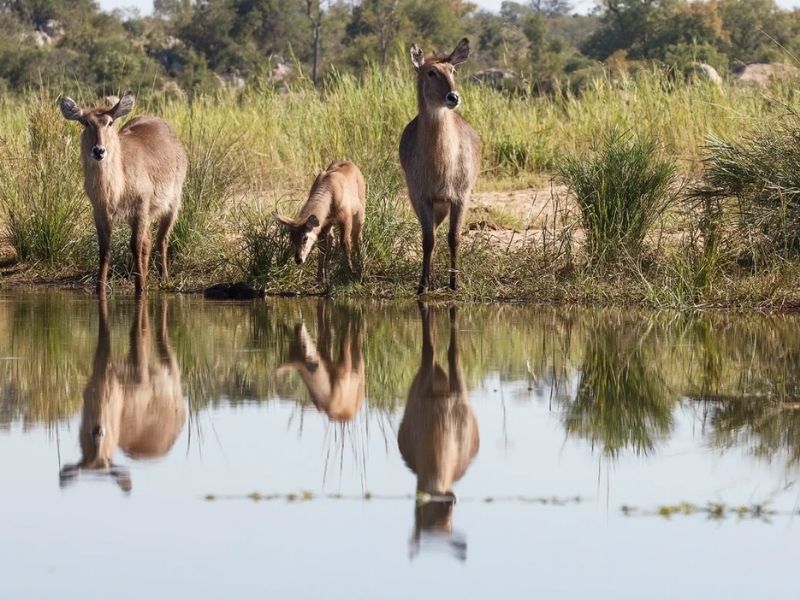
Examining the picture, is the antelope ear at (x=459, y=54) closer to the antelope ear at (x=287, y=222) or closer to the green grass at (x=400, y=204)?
the green grass at (x=400, y=204)

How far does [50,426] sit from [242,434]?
82cm

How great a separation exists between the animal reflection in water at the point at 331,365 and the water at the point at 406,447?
3 cm

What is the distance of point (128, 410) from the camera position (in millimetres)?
6367

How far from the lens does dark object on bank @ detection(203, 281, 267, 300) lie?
35.0 feet

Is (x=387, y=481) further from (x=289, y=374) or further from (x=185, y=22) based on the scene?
(x=185, y=22)

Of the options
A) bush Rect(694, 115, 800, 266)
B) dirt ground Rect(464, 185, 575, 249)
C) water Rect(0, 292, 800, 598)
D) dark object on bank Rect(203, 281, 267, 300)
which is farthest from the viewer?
dirt ground Rect(464, 185, 575, 249)

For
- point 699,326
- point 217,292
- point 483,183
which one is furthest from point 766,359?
point 483,183

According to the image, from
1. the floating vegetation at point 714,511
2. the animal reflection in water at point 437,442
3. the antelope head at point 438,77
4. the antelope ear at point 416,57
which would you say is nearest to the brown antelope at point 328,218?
the antelope head at point 438,77

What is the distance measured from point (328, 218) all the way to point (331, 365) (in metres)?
3.17

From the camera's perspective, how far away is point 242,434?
236 inches

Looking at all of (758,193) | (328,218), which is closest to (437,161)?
(328,218)

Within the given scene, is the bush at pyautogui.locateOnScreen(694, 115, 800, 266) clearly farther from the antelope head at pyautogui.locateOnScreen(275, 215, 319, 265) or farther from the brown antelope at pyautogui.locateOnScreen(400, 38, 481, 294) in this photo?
the antelope head at pyautogui.locateOnScreen(275, 215, 319, 265)

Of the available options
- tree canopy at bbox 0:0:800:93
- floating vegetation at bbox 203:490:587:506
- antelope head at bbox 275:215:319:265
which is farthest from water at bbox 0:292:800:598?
tree canopy at bbox 0:0:800:93

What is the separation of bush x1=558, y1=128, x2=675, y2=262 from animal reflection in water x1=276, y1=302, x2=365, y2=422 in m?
2.03
